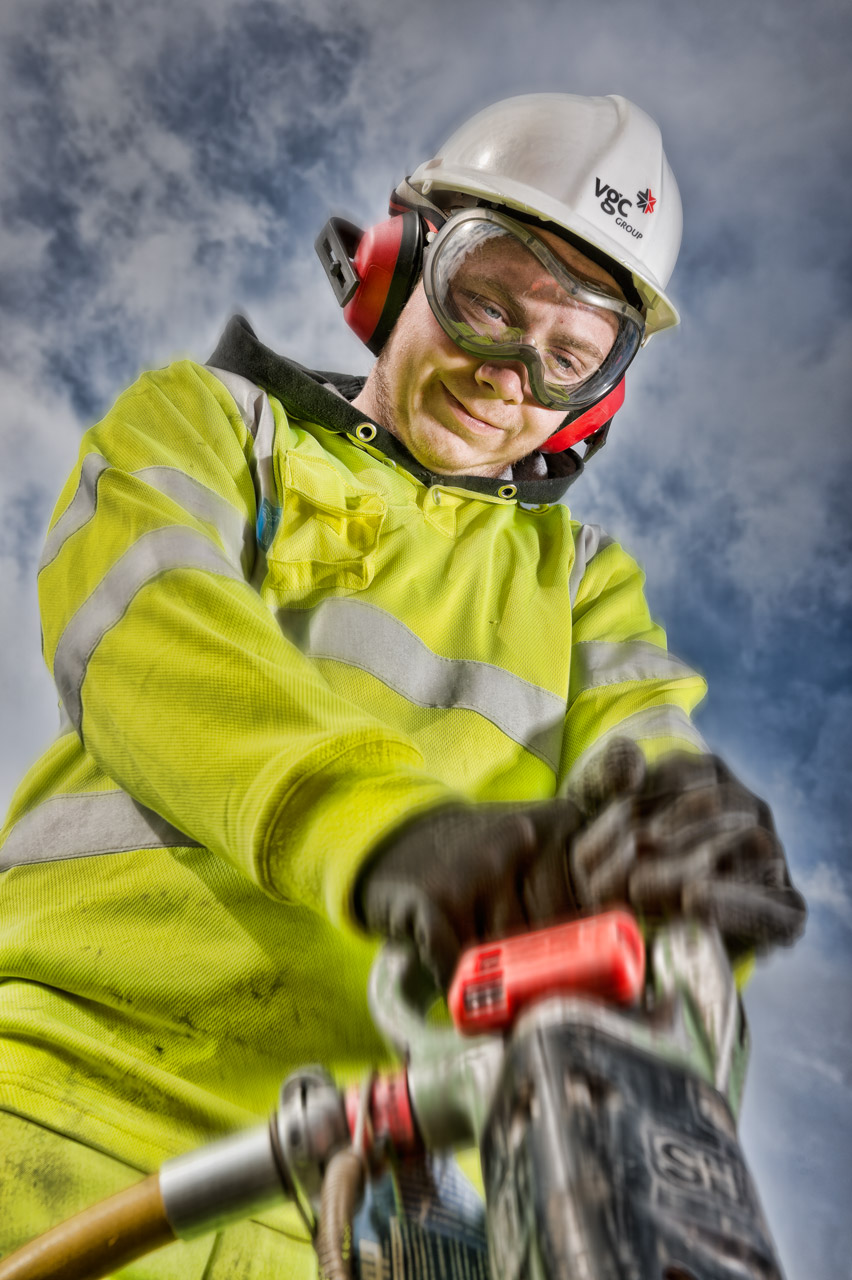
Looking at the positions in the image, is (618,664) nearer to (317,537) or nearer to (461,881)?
(317,537)

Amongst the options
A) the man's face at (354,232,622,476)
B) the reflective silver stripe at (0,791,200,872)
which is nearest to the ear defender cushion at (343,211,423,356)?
the man's face at (354,232,622,476)

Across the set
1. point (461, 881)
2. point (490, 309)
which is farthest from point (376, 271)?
point (461, 881)

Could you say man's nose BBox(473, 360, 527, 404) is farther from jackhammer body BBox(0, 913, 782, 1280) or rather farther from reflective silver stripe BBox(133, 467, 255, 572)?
jackhammer body BBox(0, 913, 782, 1280)

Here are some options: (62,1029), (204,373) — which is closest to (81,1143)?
(62,1029)

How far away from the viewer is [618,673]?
2598mm

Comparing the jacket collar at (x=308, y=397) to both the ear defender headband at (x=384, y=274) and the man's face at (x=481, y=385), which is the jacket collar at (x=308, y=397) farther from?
the ear defender headband at (x=384, y=274)

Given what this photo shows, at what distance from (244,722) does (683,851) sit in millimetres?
667

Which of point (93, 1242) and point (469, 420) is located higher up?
point (469, 420)

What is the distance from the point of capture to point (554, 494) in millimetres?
3105

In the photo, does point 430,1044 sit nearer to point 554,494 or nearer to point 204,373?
point 204,373

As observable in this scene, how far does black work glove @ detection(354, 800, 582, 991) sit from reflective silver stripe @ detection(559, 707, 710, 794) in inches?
44.3

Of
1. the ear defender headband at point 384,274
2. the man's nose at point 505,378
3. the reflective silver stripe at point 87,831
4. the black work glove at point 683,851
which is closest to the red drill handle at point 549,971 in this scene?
the black work glove at point 683,851

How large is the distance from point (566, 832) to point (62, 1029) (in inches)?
41.3

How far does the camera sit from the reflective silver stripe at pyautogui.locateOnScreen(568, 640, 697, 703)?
259 cm
